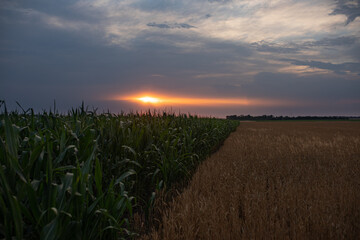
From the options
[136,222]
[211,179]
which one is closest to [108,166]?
[136,222]

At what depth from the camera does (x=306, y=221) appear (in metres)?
3.53

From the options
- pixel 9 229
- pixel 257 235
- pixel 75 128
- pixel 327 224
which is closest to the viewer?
pixel 9 229

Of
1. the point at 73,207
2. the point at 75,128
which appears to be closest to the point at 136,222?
the point at 73,207

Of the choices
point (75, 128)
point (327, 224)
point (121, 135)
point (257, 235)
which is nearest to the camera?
point (257, 235)

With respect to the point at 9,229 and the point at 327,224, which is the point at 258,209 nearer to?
the point at 327,224

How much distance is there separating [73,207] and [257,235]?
2.18 metres

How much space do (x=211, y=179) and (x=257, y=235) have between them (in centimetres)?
248

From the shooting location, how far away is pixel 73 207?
88.3 inches

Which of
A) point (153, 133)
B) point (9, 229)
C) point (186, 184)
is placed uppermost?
point (153, 133)

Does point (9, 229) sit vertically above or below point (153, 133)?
below

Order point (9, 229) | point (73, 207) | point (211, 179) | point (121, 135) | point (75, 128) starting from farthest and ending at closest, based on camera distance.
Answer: point (211, 179)
point (121, 135)
point (75, 128)
point (73, 207)
point (9, 229)

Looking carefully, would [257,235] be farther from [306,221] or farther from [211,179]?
[211,179]

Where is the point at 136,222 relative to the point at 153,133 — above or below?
below

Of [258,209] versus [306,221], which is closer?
[306,221]
